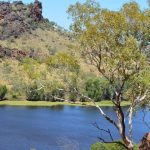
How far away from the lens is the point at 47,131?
9488 cm

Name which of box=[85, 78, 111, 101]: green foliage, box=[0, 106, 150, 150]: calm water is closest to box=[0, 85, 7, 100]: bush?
box=[85, 78, 111, 101]: green foliage

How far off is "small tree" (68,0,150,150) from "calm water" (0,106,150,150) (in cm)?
4398

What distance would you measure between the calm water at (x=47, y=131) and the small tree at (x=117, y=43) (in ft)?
144

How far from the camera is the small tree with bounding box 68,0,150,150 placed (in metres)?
26.3

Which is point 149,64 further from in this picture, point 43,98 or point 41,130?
point 43,98

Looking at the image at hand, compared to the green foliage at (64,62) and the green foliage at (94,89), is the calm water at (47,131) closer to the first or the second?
the green foliage at (94,89)

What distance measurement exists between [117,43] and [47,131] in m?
70.2

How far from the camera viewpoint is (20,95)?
598 ft

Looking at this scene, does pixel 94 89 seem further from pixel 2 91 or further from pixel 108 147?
pixel 108 147

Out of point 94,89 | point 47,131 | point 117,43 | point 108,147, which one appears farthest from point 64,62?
point 94,89

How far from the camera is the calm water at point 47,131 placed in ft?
249

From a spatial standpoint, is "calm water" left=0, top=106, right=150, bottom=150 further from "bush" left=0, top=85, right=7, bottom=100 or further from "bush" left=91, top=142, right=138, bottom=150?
"bush" left=0, top=85, right=7, bottom=100

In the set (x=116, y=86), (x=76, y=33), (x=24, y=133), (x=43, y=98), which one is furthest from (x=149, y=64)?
(x=43, y=98)

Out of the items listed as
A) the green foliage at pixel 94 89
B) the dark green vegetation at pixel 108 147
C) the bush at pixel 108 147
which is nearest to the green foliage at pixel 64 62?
the bush at pixel 108 147
